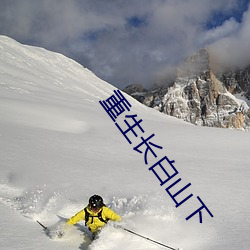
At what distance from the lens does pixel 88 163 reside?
9.89 metres

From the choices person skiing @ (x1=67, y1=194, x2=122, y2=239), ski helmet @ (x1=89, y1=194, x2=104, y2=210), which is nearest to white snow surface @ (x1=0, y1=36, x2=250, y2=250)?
person skiing @ (x1=67, y1=194, x2=122, y2=239)

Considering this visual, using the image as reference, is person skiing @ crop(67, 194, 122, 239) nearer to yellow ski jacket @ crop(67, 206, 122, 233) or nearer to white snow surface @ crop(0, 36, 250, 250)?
yellow ski jacket @ crop(67, 206, 122, 233)

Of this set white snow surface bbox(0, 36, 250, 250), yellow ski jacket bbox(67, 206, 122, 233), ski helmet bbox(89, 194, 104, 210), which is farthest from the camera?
yellow ski jacket bbox(67, 206, 122, 233)

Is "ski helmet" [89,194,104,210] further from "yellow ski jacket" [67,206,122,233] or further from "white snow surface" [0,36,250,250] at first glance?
"white snow surface" [0,36,250,250]

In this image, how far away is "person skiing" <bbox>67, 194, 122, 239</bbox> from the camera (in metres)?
5.86

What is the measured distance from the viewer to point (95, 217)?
594 centimetres

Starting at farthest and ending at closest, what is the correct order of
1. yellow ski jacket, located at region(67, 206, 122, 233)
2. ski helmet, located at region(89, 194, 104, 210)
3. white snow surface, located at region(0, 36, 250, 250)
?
1. yellow ski jacket, located at region(67, 206, 122, 233)
2. ski helmet, located at region(89, 194, 104, 210)
3. white snow surface, located at region(0, 36, 250, 250)

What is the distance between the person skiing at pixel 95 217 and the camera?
5857mm

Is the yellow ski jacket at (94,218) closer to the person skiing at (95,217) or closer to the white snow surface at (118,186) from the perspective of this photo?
the person skiing at (95,217)

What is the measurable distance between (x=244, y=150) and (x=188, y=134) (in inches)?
141

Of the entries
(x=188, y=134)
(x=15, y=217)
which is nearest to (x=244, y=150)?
(x=188, y=134)

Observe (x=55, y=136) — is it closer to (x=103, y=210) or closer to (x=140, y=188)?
(x=140, y=188)

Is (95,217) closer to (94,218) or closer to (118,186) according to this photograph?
(94,218)

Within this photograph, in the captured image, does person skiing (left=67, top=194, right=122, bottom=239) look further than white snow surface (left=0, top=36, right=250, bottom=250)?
Yes
